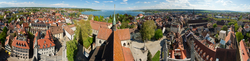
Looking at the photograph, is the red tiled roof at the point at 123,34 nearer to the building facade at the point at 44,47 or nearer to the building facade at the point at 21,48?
the building facade at the point at 44,47

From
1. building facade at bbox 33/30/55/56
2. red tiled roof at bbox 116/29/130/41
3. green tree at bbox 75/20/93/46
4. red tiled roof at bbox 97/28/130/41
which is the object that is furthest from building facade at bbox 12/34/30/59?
red tiled roof at bbox 116/29/130/41

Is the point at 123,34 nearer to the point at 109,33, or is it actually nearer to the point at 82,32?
the point at 109,33

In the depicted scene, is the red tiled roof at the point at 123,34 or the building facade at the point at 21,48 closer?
the red tiled roof at the point at 123,34

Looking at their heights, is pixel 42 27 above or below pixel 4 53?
above

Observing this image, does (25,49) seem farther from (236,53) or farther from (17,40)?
(236,53)

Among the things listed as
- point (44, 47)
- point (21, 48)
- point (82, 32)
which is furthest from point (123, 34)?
point (21, 48)

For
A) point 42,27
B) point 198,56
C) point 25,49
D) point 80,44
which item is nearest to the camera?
point 198,56

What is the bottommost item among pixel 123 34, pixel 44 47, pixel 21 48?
pixel 21 48

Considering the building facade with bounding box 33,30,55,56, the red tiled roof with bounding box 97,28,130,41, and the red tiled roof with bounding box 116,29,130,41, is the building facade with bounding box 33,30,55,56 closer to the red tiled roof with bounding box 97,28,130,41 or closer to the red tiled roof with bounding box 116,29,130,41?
the red tiled roof with bounding box 97,28,130,41

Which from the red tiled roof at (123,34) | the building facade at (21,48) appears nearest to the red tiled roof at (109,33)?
the red tiled roof at (123,34)

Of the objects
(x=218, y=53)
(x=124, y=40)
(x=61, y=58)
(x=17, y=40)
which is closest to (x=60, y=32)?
(x=17, y=40)

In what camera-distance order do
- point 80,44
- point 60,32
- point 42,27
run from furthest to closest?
point 42,27, point 60,32, point 80,44
